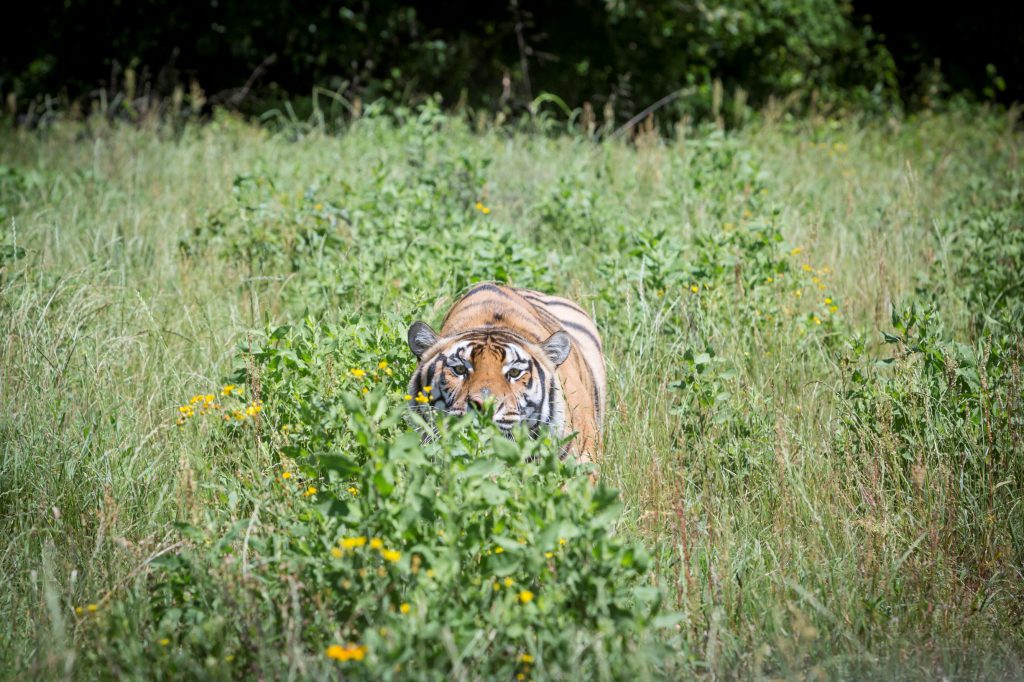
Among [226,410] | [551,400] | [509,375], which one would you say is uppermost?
[509,375]

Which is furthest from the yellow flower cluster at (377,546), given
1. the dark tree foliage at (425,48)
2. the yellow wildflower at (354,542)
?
the dark tree foliage at (425,48)

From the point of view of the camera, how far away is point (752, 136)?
31.5 feet

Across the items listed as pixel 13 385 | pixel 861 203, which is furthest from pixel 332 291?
pixel 861 203

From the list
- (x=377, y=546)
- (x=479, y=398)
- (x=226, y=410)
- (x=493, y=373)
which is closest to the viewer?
(x=377, y=546)

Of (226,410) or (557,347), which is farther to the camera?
(226,410)

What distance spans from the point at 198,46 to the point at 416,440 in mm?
10199

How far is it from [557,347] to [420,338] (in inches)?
21.0

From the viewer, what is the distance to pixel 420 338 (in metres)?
3.54

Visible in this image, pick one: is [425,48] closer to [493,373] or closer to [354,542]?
[493,373]

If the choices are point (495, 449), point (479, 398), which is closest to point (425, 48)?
point (479, 398)

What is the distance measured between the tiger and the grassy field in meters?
0.13

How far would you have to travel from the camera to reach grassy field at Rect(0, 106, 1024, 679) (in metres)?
2.30

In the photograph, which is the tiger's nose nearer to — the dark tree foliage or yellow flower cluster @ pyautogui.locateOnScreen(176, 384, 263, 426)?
yellow flower cluster @ pyautogui.locateOnScreen(176, 384, 263, 426)

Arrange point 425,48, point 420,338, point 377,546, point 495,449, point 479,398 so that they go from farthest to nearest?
point 425,48 → point 420,338 → point 479,398 → point 495,449 → point 377,546
